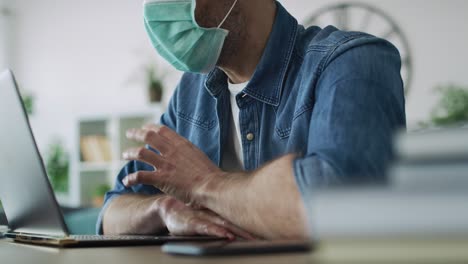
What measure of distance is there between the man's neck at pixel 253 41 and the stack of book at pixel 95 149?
4.07 m

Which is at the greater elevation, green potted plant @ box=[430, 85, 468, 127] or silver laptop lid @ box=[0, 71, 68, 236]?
silver laptop lid @ box=[0, 71, 68, 236]

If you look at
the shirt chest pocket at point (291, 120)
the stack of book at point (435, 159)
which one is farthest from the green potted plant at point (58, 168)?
the stack of book at point (435, 159)

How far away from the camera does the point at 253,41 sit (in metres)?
1.59

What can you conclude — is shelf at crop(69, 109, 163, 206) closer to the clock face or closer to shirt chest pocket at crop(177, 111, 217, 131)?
the clock face

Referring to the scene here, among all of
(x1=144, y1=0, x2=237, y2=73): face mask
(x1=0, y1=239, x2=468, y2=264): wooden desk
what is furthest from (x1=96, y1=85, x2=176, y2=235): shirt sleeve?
(x1=0, y1=239, x2=468, y2=264): wooden desk

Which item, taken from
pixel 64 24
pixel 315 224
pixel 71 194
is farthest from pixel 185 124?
pixel 64 24

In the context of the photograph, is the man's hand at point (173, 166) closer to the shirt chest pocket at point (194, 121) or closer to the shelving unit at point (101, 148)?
the shirt chest pocket at point (194, 121)

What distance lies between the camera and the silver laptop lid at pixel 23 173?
3.21 feet

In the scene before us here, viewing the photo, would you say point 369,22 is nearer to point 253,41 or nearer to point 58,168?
point 253,41

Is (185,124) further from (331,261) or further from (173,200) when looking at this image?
(331,261)

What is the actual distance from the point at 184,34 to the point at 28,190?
26.8 inches

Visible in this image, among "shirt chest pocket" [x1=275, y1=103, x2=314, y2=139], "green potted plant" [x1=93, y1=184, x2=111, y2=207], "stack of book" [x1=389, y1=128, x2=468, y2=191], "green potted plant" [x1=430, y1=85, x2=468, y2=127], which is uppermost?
"stack of book" [x1=389, y1=128, x2=468, y2=191]

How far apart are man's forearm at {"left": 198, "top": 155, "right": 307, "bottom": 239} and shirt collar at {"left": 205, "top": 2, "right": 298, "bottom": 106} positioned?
38cm

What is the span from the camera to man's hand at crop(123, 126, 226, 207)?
1.21 m
